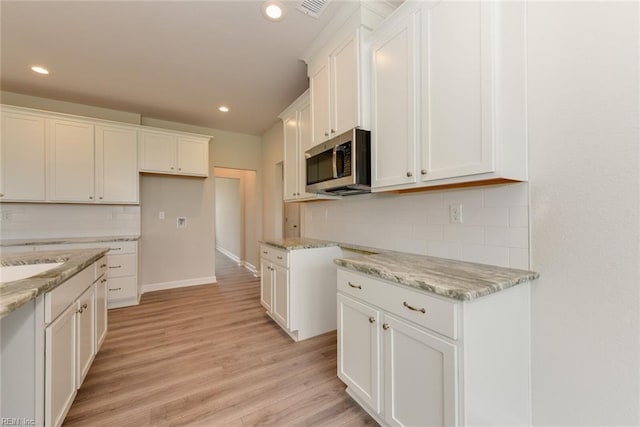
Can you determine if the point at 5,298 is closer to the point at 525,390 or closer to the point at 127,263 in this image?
the point at 525,390

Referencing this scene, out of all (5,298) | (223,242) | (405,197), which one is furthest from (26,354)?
(223,242)

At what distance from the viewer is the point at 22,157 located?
303cm

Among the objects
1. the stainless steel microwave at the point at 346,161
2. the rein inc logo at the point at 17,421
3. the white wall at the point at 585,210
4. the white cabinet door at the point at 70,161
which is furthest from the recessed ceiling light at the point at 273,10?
the white cabinet door at the point at 70,161

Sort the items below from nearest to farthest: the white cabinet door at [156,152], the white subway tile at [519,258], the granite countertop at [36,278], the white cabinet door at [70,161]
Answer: the granite countertop at [36,278], the white subway tile at [519,258], the white cabinet door at [70,161], the white cabinet door at [156,152]

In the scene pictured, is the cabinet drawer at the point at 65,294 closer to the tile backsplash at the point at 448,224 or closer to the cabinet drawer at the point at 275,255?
the cabinet drawer at the point at 275,255

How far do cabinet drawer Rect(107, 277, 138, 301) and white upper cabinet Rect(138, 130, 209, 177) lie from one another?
1500 mm

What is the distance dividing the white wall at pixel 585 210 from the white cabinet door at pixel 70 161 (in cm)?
452

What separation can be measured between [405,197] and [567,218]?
96 cm

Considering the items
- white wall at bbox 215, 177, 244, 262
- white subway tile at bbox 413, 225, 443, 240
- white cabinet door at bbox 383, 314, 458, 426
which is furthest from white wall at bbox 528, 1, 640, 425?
white wall at bbox 215, 177, 244, 262

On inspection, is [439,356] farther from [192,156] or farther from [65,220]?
[65,220]

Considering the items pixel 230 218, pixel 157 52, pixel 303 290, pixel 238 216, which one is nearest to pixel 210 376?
pixel 303 290

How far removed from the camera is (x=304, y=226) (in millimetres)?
3574

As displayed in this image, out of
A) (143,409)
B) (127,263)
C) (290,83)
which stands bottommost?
(143,409)

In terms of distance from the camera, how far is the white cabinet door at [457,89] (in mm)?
1257
